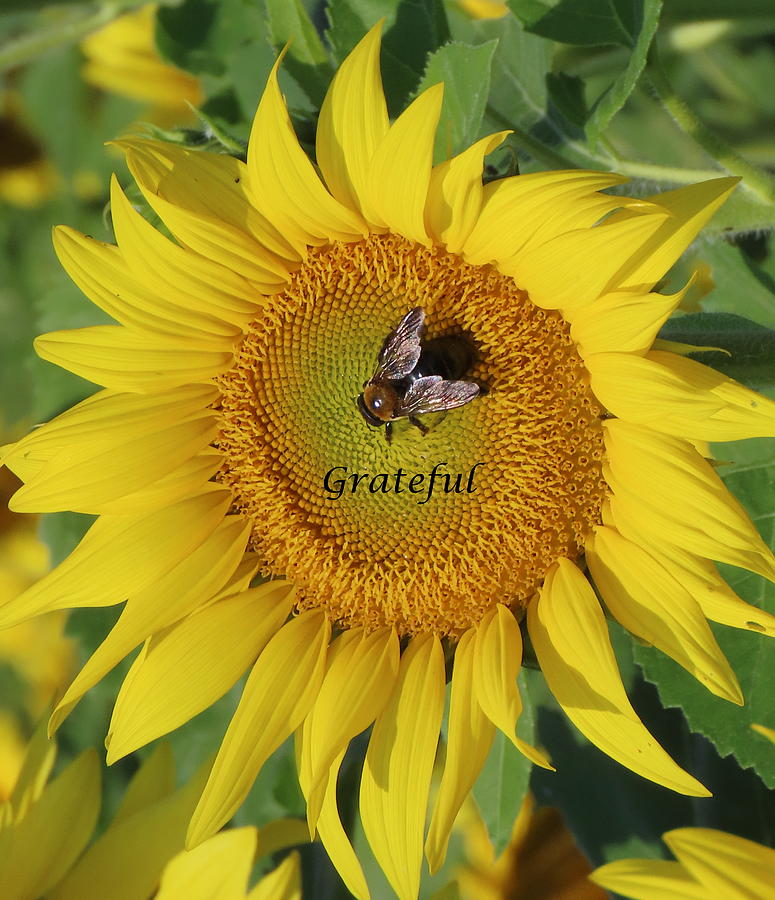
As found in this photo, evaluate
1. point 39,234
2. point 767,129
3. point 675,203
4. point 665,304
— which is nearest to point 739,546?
point 665,304

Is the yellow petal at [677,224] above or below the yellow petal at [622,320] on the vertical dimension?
above

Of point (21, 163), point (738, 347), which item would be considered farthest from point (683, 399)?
point (21, 163)

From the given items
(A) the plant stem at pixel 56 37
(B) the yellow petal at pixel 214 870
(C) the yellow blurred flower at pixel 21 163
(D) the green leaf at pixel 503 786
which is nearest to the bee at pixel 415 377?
(D) the green leaf at pixel 503 786

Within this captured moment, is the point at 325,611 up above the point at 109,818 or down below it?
above

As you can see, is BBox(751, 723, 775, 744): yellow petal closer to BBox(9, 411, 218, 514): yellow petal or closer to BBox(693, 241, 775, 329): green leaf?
BBox(693, 241, 775, 329): green leaf

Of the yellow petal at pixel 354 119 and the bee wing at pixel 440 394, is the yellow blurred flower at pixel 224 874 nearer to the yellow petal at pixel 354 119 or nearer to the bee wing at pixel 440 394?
the bee wing at pixel 440 394

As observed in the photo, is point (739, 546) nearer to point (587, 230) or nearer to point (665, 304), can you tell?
point (665, 304)
